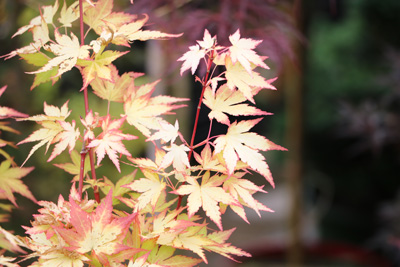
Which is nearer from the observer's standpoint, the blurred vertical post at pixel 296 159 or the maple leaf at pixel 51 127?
the maple leaf at pixel 51 127

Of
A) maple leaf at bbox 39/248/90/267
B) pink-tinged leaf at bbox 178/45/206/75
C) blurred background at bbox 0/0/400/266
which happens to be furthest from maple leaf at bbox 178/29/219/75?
blurred background at bbox 0/0/400/266

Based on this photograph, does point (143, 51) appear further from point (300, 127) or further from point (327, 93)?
point (300, 127)

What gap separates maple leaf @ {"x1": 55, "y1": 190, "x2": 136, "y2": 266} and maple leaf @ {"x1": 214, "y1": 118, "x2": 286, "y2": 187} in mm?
110

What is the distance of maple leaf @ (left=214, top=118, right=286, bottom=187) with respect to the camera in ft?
1.48

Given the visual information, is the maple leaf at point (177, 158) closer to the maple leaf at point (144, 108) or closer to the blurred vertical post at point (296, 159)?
the maple leaf at point (144, 108)

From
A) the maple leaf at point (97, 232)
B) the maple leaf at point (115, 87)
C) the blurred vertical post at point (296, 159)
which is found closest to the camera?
the maple leaf at point (97, 232)

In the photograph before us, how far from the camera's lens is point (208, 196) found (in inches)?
18.4

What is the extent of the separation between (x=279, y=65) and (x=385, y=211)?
1309 millimetres

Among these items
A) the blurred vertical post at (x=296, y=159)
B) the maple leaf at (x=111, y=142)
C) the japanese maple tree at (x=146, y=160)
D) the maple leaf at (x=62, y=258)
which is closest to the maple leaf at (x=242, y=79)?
the japanese maple tree at (x=146, y=160)

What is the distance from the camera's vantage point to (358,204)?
299cm

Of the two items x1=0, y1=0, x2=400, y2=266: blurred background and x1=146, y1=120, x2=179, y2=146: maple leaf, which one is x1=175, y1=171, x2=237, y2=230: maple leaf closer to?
x1=146, y1=120, x2=179, y2=146: maple leaf

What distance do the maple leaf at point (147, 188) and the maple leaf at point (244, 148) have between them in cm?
8

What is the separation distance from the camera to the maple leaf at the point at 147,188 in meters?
0.48

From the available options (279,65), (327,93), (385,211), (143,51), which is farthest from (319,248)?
(143,51)
